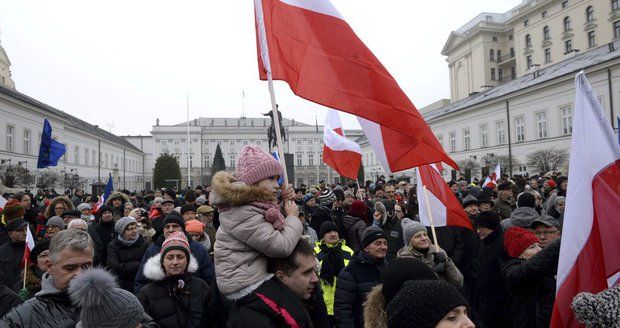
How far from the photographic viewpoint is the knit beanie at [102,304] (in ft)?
5.89

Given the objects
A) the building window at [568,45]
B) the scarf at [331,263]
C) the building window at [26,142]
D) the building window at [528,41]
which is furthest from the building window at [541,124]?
the building window at [26,142]

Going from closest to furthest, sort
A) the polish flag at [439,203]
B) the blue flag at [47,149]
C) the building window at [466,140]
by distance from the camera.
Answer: the polish flag at [439,203], the blue flag at [47,149], the building window at [466,140]

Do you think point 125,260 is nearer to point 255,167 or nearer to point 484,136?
point 255,167

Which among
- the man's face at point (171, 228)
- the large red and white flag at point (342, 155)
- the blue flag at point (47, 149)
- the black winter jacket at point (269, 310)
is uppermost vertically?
the blue flag at point (47, 149)

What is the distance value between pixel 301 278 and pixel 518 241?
78.1 inches

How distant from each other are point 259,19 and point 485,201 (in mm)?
4887

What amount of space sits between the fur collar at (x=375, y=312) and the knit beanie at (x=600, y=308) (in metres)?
0.77

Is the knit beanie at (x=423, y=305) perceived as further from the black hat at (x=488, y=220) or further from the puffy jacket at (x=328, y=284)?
the black hat at (x=488, y=220)

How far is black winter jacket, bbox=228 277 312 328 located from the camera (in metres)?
1.95

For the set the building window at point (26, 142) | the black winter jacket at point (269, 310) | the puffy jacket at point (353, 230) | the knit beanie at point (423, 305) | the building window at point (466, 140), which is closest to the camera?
the knit beanie at point (423, 305)

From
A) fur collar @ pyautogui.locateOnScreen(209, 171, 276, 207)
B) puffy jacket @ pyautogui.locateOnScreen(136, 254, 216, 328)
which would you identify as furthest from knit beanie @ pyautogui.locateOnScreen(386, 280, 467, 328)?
puffy jacket @ pyautogui.locateOnScreen(136, 254, 216, 328)

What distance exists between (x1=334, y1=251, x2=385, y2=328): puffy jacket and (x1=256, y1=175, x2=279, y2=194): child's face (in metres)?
1.60

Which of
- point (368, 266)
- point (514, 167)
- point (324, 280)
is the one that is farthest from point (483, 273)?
point (514, 167)

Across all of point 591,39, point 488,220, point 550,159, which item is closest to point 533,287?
point 488,220
